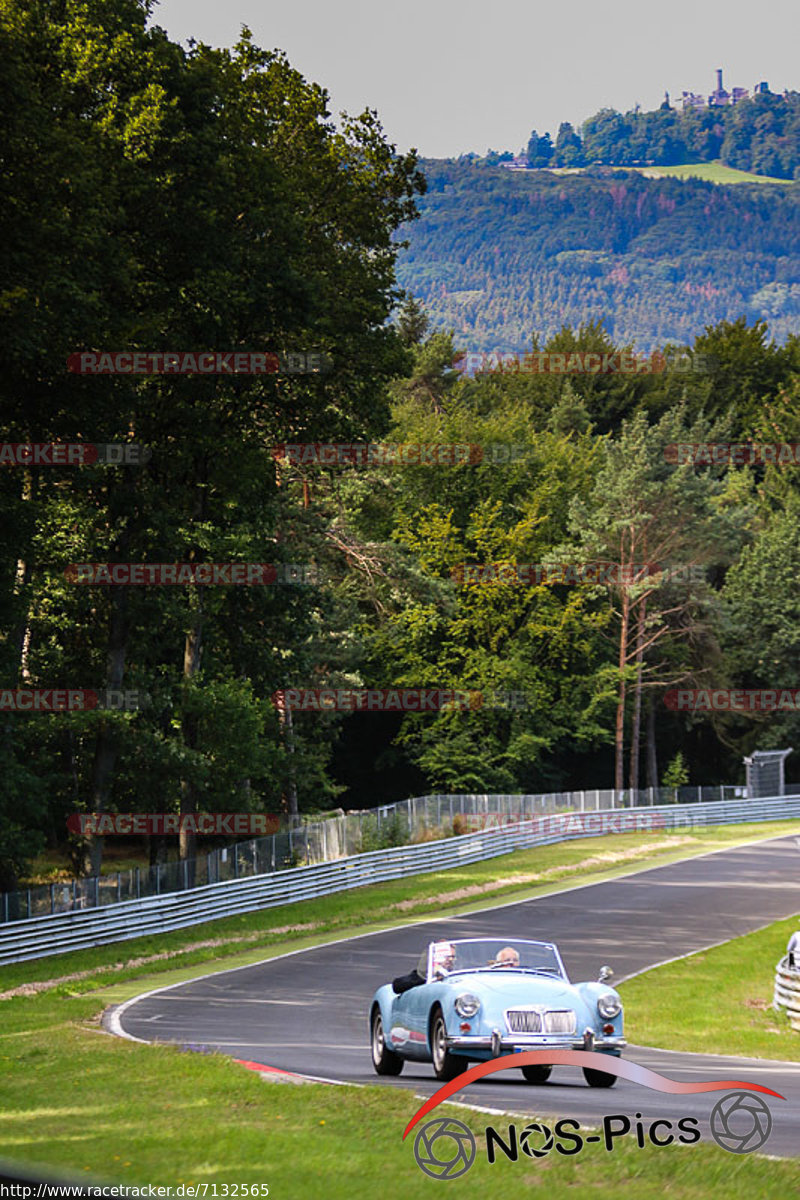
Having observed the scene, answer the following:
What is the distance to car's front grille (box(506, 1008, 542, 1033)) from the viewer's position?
12.5 metres

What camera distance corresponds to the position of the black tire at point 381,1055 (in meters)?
13.5

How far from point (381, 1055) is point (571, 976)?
39.4ft

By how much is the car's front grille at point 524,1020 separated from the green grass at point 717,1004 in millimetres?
6736

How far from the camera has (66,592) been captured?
36.4 metres

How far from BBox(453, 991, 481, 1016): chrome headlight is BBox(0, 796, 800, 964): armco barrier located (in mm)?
19004
